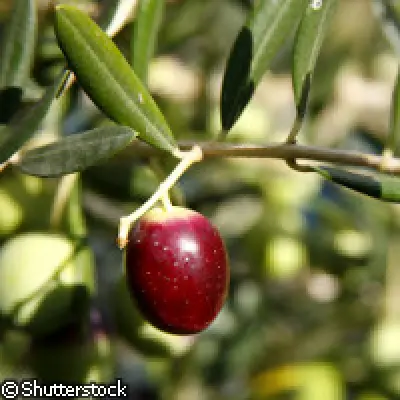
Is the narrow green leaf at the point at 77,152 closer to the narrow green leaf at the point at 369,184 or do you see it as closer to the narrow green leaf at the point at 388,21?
the narrow green leaf at the point at 369,184

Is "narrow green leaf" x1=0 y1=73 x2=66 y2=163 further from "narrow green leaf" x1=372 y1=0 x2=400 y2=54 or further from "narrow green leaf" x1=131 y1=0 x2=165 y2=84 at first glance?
"narrow green leaf" x1=372 y1=0 x2=400 y2=54

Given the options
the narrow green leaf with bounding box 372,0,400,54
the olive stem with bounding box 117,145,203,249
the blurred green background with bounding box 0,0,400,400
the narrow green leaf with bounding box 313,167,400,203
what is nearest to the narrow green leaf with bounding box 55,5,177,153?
the olive stem with bounding box 117,145,203,249

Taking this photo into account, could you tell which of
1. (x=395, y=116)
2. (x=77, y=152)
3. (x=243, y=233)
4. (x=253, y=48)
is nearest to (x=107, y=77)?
(x=77, y=152)

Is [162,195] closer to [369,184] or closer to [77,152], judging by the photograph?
[77,152]

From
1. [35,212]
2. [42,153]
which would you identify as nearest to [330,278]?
[35,212]

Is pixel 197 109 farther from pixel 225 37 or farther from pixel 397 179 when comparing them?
pixel 397 179
